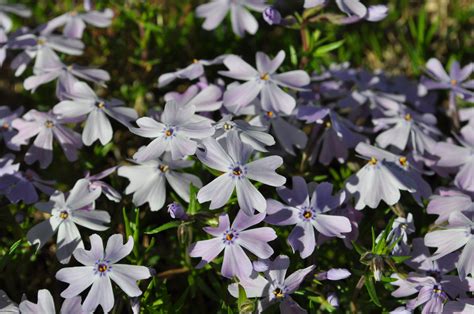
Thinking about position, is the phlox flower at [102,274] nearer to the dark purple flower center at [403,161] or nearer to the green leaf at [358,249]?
the green leaf at [358,249]

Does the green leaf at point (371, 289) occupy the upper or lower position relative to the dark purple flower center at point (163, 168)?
lower

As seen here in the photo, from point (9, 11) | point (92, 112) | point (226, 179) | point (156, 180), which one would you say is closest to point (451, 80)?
point (226, 179)

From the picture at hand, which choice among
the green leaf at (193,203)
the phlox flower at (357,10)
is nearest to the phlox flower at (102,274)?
the green leaf at (193,203)

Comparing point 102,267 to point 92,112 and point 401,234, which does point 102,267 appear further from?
point 401,234

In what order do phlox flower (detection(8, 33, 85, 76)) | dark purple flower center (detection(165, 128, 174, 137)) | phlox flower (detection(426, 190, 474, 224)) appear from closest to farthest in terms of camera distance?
dark purple flower center (detection(165, 128, 174, 137)), phlox flower (detection(426, 190, 474, 224)), phlox flower (detection(8, 33, 85, 76))

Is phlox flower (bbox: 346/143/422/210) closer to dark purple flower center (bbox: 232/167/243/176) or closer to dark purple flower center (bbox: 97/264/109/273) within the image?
dark purple flower center (bbox: 232/167/243/176)

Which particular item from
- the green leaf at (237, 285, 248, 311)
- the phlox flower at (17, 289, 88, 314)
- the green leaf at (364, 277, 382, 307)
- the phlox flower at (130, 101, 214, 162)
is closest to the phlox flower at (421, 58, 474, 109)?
the green leaf at (364, 277, 382, 307)

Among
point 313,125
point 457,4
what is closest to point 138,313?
point 313,125
